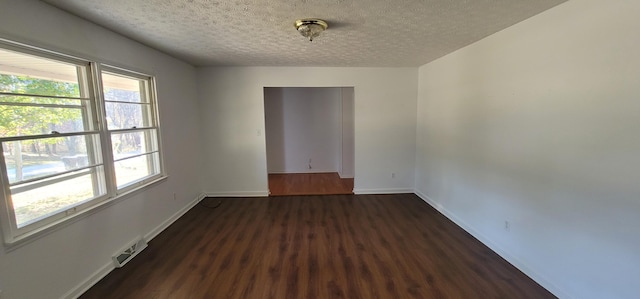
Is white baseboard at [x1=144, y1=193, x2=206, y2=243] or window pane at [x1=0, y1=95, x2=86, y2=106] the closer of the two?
window pane at [x1=0, y1=95, x2=86, y2=106]

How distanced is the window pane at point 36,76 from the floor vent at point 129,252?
1.56 m

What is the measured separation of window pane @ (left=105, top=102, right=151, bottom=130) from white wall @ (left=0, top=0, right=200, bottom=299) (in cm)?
23

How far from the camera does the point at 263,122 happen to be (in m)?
4.55

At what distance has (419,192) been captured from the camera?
4.64m

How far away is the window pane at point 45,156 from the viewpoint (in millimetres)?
1713

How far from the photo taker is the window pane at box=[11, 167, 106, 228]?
1.78m

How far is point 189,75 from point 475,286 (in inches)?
183

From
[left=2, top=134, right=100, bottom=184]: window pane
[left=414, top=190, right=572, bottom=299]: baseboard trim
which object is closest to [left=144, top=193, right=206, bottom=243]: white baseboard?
[left=2, top=134, right=100, bottom=184]: window pane

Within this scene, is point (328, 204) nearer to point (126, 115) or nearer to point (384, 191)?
point (384, 191)

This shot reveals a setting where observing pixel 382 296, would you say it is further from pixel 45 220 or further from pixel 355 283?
pixel 45 220


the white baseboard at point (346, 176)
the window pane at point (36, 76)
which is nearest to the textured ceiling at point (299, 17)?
the window pane at point (36, 76)

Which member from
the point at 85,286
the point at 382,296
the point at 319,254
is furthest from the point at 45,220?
the point at 382,296

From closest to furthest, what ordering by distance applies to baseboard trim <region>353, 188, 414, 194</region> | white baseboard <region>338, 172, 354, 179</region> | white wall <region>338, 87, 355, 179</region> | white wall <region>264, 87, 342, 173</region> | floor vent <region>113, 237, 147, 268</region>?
floor vent <region>113, 237, 147, 268</region>, baseboard trim <region>353, 188, 414, 194</region>, white wall <region>338, 87, 355, 179</region>, white baseboard <region>338, 172, 354, 179</region>, white wall <region>264, 87, 342, 173</region>

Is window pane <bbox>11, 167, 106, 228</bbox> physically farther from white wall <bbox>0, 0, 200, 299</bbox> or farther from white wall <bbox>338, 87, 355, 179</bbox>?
white wall <bbox>338, 87, 355, 179</bbox>
